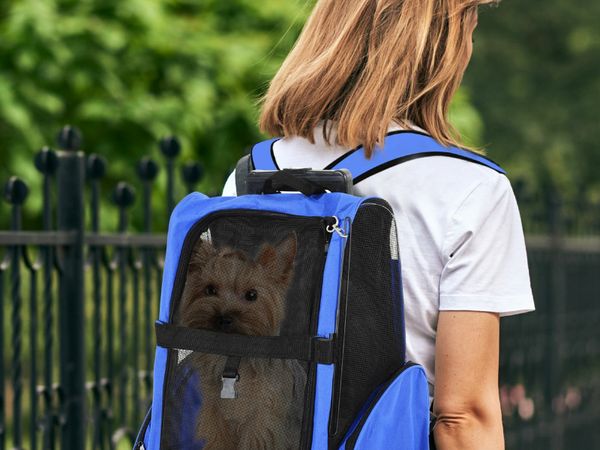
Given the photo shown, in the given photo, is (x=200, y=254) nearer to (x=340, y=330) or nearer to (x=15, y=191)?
(x=340, y=330)

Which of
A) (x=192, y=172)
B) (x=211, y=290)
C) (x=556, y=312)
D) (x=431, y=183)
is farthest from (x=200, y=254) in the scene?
(x=556, y=312)

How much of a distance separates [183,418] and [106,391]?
1.84m

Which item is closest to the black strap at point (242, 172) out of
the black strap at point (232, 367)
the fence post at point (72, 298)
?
the black strap at point (232, 367)

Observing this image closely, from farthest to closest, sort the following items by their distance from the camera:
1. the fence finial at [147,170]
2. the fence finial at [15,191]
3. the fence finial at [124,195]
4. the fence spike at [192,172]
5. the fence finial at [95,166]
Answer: the fence spike at [192,172] → the fence finial at [147,170] → the fence finial at [124,195] → the fence finial at [95,166] → the fence finial at [15,191]

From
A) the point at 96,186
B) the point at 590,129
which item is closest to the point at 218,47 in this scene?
the point at 96,186

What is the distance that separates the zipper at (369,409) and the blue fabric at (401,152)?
34 centimetres

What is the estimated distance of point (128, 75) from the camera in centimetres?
758

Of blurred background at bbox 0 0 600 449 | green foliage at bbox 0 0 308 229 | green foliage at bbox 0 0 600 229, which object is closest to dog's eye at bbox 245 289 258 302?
blurred background at bbox 0 0 600 449

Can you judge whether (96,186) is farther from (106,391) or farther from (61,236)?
(106,391)

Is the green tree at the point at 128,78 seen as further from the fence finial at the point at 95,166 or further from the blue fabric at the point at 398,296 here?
the blue fabric at the point at 398,296

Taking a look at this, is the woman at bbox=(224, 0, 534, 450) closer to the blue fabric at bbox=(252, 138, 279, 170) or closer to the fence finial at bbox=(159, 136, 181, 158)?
the blue fabric at bbox=(252, 138, 279, 170)

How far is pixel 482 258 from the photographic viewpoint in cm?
183

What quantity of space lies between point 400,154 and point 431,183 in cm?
7

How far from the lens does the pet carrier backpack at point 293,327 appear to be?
175 cm
